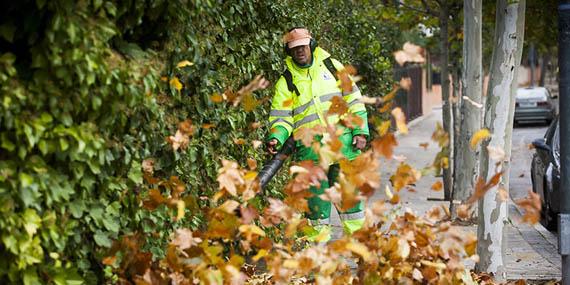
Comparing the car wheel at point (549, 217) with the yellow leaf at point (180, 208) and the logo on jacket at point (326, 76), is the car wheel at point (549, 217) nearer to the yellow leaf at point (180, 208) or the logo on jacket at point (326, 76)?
the logo on jacket at point (326, 76)

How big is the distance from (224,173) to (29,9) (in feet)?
4.24

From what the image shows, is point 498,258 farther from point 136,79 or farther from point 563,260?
point 136,79

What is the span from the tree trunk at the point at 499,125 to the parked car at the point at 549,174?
316 cm

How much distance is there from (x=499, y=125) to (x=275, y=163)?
192cm

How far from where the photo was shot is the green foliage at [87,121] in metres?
4.19

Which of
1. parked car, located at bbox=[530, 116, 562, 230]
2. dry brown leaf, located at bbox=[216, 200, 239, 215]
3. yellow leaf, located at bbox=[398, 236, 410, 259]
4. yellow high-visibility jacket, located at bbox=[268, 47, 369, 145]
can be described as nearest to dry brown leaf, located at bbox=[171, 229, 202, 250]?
dry brown leaf, located at bbox=[216, 200, 239, 215]

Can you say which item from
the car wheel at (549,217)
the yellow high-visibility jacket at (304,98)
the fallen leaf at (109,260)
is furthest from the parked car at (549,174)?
the fallen leaf at (109,260)

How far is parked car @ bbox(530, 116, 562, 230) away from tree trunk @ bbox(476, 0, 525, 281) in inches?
124

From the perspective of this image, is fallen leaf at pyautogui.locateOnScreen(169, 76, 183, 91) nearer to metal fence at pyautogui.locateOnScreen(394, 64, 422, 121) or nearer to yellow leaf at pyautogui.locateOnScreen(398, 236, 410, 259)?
yellow leaf at pyautogui.locateOnScreen(398, 236, 410, 259)

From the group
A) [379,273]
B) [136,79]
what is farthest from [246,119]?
[136,79]

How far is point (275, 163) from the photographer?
6.77 metres

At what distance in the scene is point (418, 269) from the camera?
18.6 feet

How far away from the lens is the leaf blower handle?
6.58 m

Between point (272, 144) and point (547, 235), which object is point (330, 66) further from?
point (547, 235)
